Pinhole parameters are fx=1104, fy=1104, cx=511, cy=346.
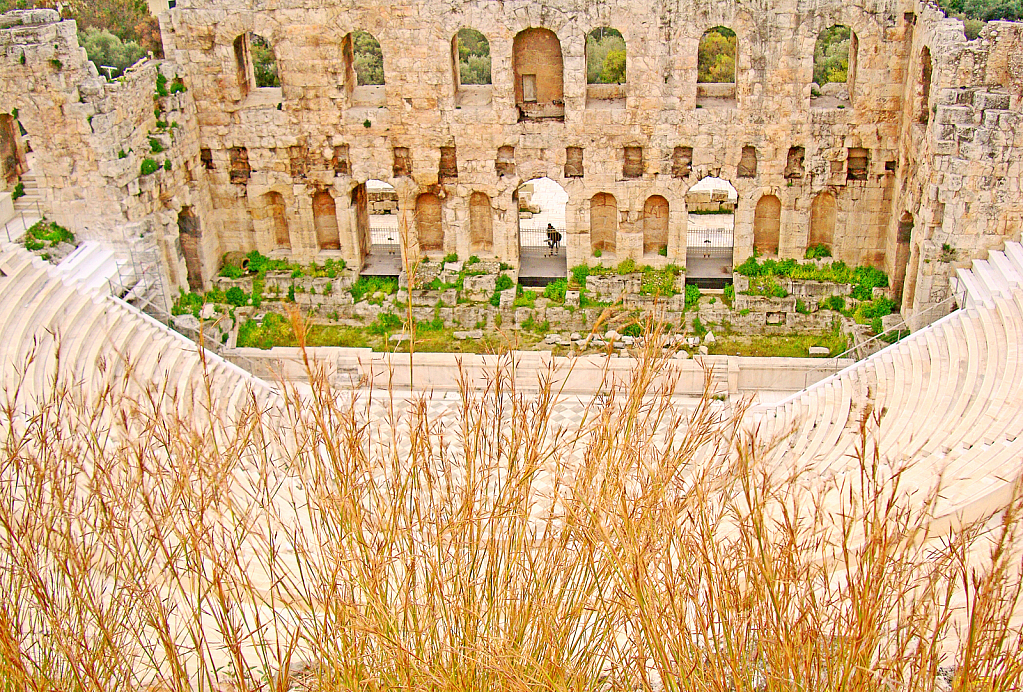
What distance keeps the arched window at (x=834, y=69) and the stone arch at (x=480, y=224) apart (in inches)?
277

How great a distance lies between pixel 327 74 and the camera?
72.8 ft

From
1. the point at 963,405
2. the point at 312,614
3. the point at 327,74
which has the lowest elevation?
the point at 963,405

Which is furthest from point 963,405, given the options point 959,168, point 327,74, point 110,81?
point 110,81

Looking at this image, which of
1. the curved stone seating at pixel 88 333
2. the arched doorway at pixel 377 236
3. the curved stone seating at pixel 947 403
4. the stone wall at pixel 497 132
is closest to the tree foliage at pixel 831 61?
the stone wall at pixel 497 132

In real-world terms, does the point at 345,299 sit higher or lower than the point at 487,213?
lower

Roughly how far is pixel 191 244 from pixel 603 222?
868cm

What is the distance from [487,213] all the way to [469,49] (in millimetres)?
17177

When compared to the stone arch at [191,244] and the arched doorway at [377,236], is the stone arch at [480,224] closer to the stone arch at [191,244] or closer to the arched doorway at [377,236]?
the arched doorway at [377,236]

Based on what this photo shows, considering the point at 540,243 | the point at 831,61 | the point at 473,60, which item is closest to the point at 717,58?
the point at 831,61

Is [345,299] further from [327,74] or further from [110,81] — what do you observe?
[110,81]

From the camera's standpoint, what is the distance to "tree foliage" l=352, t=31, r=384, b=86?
3431 centimetres

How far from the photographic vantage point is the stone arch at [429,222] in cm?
2362

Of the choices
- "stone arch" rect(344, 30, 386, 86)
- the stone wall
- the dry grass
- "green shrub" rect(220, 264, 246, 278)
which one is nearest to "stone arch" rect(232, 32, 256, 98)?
the stone wall

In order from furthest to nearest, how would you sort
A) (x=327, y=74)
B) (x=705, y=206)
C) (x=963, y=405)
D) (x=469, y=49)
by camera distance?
(x=469, y=49), (x=705, y=206), (x=327, y=74), (x=963, y=405)
